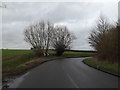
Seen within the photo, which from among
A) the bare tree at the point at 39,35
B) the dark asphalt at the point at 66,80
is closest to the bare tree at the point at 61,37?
the bare tree at the point at 39,35

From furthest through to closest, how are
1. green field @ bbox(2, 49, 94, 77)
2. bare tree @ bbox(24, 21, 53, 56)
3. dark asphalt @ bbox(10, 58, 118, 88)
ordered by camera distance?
bare tree @ bbox(24, 21, 53, 56), green field @ bbox(2, 49, 94, 77), dark asphalt @ bbox(10, 58, 118, 88)

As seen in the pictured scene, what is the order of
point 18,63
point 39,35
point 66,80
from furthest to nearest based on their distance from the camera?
1. point 39,35
2. point 18,63
3. point 66,80

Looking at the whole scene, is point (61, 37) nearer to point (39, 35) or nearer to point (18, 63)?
point (39, 35)

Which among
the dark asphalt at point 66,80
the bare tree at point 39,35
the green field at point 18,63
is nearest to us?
the dark asphalt at point 66,80

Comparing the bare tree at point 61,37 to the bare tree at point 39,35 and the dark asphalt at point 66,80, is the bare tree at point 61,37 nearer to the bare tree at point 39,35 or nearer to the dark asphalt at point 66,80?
the bare tree at point 39,35

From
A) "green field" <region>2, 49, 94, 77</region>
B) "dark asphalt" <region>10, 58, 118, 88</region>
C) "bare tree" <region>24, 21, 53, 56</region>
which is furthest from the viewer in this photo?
"bare tree" <region>24, 21, 53, 56</region>

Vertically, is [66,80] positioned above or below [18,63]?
above

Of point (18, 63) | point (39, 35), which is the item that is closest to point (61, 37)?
point (39, 35)

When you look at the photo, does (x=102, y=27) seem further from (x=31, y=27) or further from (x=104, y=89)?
(x=104, y=89)

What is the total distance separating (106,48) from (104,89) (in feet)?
50.6

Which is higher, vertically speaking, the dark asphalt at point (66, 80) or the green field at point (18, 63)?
the dark asphalt at point (66, 80)

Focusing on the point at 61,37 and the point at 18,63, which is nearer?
→ the point at 18,63

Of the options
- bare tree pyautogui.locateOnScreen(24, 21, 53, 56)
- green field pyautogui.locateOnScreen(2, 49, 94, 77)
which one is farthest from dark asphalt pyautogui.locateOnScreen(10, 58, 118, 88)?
bare tree pyautogui.locateOnScreen(24, 21, 53, 56)

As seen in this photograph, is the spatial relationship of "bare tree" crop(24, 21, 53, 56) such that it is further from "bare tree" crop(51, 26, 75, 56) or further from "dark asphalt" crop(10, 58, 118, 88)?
"dark asphalt" crop(10, 58, 118, 88)
